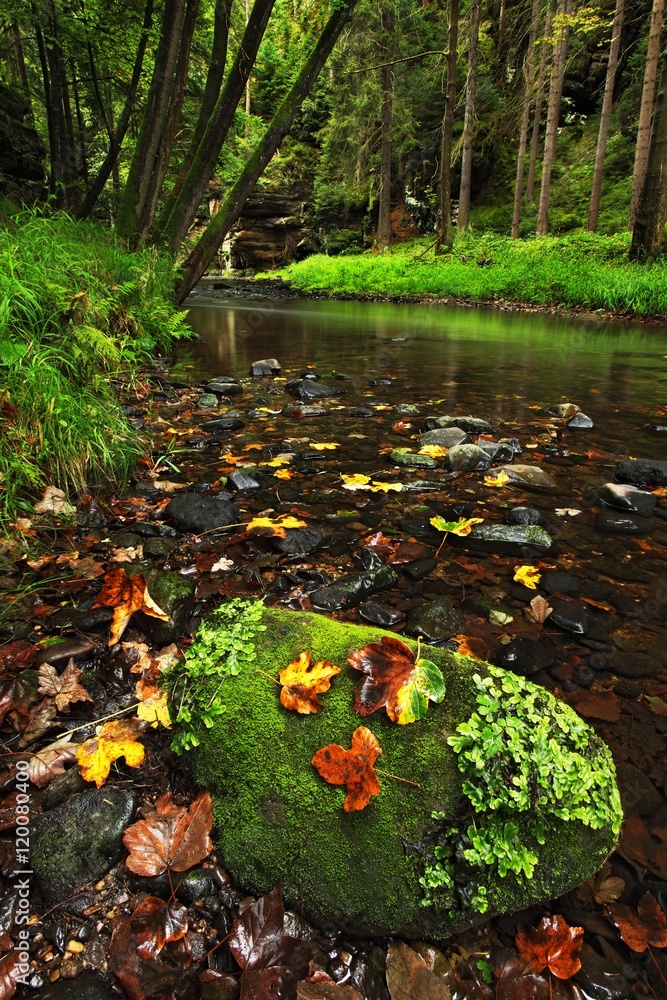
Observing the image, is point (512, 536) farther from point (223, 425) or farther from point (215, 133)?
point (215, 133)

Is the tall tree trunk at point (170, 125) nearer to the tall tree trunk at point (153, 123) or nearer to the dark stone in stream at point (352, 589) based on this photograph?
the tall tree trunk at point (153, 123)

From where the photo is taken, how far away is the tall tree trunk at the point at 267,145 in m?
7.82

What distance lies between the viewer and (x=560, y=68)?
18906 mm

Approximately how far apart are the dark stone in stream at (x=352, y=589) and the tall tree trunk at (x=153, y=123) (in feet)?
27.0

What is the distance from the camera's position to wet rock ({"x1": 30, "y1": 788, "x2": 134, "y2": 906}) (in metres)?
1.23

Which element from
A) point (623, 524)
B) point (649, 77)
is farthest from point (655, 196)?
point (623, 524)

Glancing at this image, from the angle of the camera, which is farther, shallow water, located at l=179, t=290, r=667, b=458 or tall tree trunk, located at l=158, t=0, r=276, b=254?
tall tree trunk, located at l=158, t=0, r=276, b=254

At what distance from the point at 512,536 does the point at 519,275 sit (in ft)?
55.9

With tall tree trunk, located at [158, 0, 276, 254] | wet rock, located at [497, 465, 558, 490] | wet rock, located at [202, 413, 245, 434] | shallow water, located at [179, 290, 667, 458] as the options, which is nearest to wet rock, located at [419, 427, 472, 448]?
wet rock, located at [497, 465, 558, 490]

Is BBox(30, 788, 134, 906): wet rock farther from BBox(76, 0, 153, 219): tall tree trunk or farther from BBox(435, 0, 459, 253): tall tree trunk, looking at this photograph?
BBox(435, 0, 459, 253): tall tree trunk

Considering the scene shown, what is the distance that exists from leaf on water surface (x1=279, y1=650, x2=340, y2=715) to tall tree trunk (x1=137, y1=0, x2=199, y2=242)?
9.14 meters

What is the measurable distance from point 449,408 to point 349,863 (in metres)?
5.02

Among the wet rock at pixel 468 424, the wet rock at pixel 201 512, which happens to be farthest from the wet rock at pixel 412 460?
the wet rock at pixel 201 512

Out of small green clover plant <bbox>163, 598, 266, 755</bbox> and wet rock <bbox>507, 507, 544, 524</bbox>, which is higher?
small green clover plant <bbox>163, 598, 266, 755</bbox>
